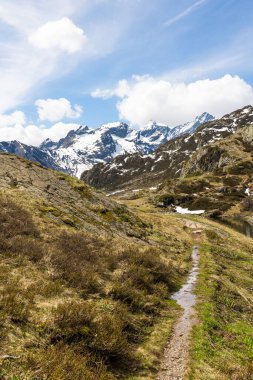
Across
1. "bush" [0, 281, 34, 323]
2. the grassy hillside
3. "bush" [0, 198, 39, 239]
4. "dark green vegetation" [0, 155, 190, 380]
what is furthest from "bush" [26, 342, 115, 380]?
"bush" [0, 198, 39, 239]

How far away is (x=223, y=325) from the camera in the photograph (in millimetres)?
18047

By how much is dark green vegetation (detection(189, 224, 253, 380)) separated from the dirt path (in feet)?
1.29

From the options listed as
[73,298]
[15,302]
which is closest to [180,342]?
[73,298]

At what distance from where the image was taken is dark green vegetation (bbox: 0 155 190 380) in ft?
35.1

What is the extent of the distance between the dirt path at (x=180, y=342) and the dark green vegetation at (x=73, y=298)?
487mm

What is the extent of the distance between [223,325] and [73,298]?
8.31m

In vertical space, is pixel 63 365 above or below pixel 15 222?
below

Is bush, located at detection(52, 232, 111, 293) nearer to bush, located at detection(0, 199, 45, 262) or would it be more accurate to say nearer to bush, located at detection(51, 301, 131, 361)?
bush, located at detection(0, 199, 45, 262)

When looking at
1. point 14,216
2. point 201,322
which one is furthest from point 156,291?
point 14,216

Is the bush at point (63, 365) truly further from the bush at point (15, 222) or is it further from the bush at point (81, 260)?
the bush at point (15, 222)

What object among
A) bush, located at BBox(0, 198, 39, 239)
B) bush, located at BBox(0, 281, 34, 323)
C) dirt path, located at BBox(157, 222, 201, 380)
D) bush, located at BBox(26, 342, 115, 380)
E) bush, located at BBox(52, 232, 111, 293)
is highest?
bush, located at BBox(0, 198, 39, 239)

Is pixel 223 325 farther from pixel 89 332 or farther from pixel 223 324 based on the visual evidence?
pixel 89 332

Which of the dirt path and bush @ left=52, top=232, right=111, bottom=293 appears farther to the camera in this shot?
bush @ left=52, top=232, right=111, bottom=293

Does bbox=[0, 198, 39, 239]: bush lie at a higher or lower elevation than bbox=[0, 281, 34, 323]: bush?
higher
